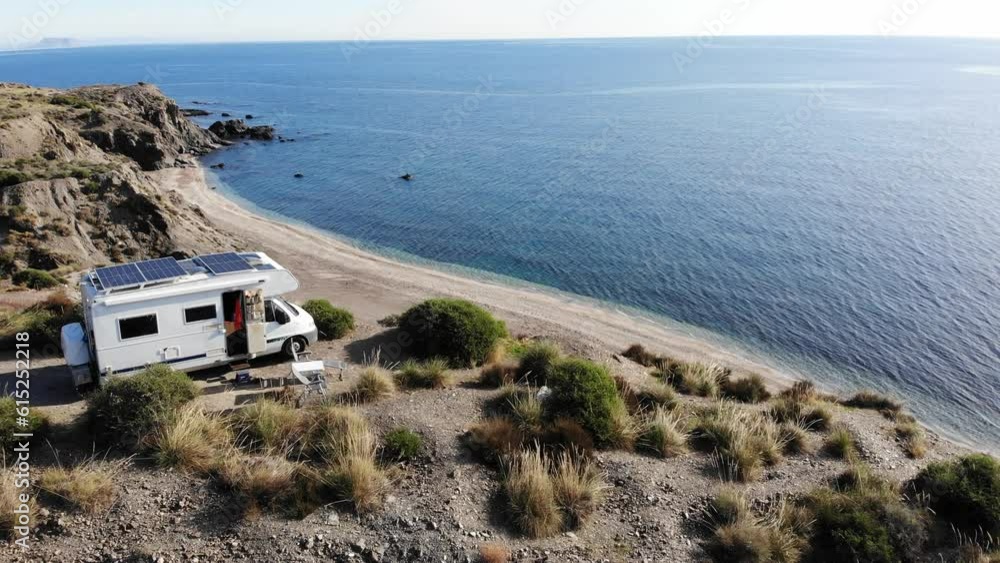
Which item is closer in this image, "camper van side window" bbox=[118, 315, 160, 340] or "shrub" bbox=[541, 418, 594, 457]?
"shrub" bbox=[541, 418, 594, 457]

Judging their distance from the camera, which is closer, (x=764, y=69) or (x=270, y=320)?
(x=270, y=320)

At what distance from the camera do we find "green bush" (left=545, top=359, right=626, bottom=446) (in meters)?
15.0

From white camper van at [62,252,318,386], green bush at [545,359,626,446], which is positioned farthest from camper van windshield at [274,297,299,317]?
green bush at [545,359,626,446]

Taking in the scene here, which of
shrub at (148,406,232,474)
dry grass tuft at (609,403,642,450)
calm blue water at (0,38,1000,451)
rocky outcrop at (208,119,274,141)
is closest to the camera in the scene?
shrub at (148,406,232,474)

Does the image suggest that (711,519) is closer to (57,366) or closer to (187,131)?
(57,366)

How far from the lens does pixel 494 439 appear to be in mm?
13906

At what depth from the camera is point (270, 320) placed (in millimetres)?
18453

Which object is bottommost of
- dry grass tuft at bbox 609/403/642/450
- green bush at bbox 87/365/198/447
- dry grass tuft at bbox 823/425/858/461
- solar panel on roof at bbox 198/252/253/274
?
Result: dry grass tuft at bbox 823/425/858/461

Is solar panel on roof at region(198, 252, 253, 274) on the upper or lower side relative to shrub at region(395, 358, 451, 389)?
upper

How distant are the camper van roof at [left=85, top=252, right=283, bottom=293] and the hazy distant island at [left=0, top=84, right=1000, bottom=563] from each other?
7.82ft

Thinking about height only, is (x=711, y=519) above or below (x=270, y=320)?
below

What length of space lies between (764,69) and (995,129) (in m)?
117

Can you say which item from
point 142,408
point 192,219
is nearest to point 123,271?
point 142,408

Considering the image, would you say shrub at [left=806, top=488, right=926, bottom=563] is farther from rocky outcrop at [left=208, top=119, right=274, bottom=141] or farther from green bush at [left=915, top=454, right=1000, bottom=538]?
rocky outcrop at [left=208, top=119, right=274, bottom=141]
